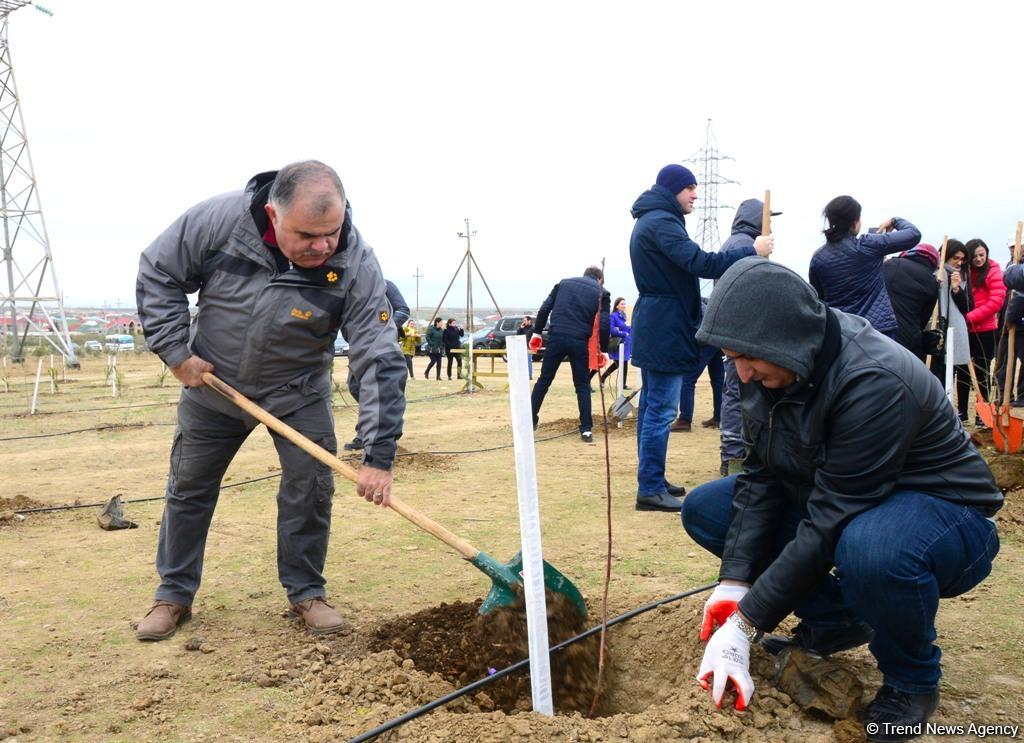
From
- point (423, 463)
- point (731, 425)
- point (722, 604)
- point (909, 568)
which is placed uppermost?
point (909, 568)

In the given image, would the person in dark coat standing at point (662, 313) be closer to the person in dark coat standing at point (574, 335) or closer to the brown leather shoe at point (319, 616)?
the brown leather shoe at point (319, 616)

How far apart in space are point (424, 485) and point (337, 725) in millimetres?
3761

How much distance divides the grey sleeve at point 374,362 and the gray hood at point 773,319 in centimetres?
124

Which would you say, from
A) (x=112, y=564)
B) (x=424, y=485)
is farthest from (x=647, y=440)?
(x=112, y=564)

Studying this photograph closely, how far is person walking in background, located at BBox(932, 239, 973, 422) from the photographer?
314 inches

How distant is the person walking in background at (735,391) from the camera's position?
18.5ft

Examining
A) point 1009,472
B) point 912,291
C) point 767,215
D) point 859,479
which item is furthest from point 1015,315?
point 859,479

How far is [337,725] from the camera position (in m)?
2.56

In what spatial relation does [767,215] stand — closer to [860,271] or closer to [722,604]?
[860,271]

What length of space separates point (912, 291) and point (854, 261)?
1.96 metres

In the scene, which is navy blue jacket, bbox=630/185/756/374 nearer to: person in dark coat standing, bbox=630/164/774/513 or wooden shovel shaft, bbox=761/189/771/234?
person in dark coat standing, bbox=630/164/774/513

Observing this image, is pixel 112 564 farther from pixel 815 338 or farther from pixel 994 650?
pixel 994 650

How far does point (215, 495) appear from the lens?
3.51 metres

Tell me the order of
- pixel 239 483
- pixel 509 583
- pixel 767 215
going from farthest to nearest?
pixel 239 483
pixel 767 215
pixel 509 583
